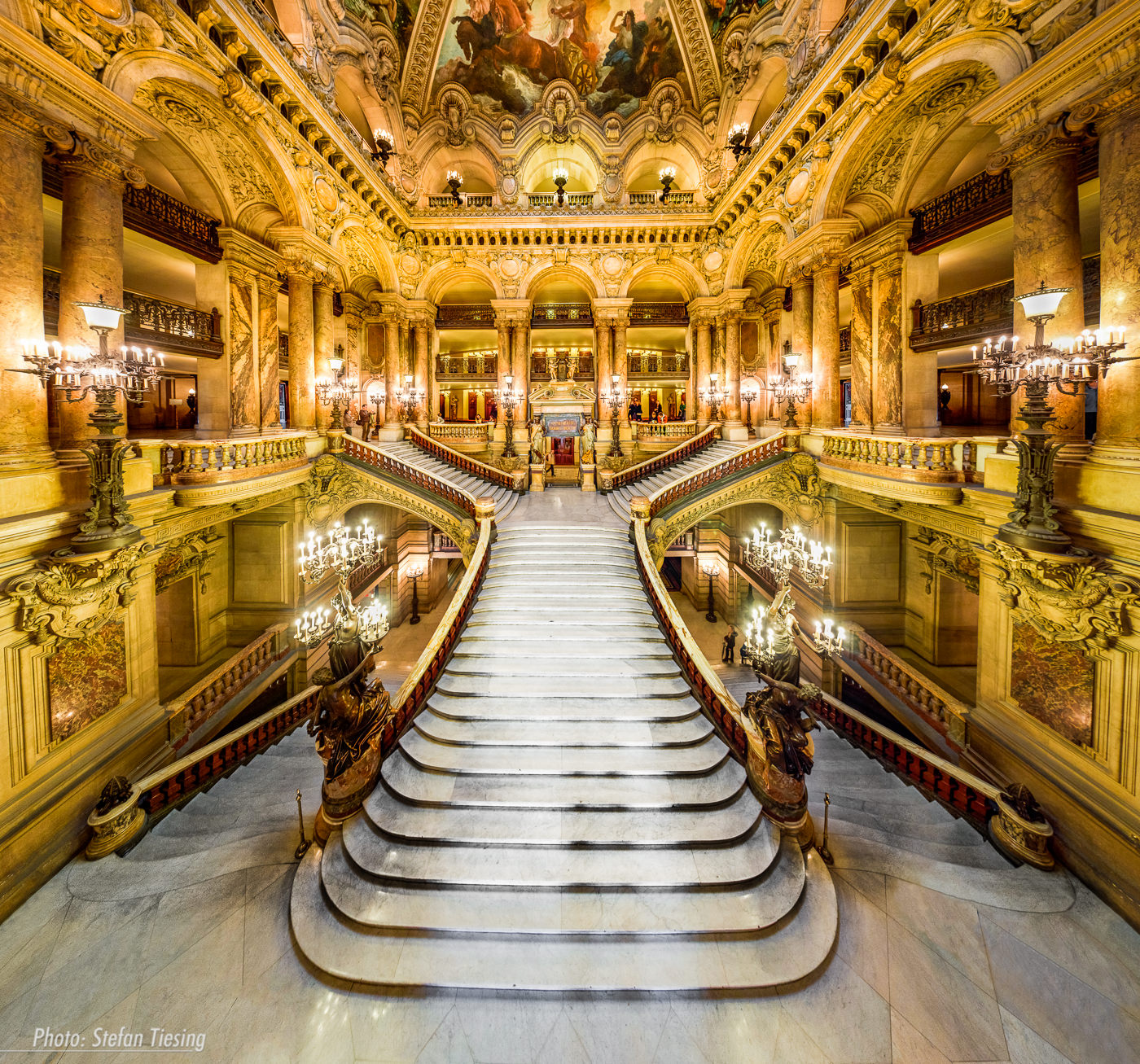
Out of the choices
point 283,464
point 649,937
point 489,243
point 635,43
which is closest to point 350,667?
point 649,937

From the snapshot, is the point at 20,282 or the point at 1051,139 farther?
the point at 1051,139

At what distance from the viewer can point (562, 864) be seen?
16.0 ft

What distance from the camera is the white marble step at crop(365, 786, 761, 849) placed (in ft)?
16.4

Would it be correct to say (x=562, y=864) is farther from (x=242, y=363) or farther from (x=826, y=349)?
(x=242, y=363)

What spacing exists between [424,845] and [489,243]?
1875 cm

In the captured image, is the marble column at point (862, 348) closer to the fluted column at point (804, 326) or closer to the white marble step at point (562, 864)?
the fluted column at point (804, 326)

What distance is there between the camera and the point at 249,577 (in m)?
12.4

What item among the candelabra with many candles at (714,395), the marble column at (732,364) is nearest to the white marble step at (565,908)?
the candelabra with many candles at (714,395)

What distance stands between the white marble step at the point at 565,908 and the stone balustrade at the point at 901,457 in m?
6.46

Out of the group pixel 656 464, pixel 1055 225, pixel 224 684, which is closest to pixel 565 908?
pixel 224 684

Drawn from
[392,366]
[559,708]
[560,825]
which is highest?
[392,366]

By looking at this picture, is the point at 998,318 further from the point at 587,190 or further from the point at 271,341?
the point at 271,341

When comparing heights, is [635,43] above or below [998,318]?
above

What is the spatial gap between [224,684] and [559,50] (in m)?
21.8
